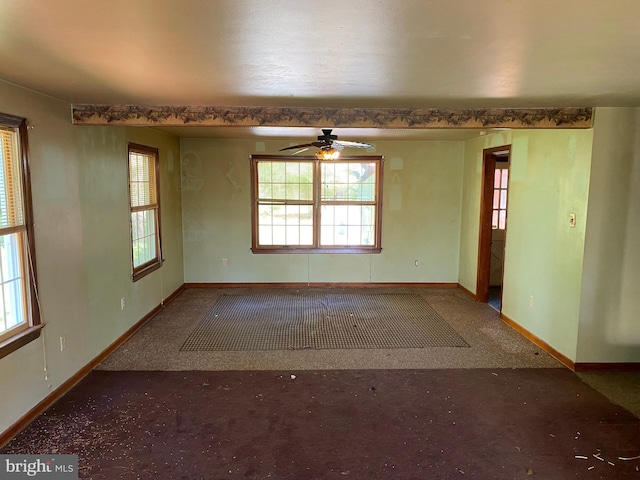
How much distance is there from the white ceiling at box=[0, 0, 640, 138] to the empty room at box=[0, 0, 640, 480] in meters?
0.02

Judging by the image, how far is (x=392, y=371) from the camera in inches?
144

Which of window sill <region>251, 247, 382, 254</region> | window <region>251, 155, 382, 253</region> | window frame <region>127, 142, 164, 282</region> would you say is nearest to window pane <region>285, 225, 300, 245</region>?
window <region>251, 155, 382, 253</region>

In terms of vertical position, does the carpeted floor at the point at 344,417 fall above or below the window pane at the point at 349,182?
below

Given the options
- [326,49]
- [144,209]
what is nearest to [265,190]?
[144,209]

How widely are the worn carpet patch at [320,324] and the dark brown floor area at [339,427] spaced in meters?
0.67

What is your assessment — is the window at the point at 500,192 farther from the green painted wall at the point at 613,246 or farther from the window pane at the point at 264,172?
the window pane at the point at 264,172

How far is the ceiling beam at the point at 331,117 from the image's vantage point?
3.36 metres

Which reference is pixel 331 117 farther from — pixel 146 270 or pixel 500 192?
pixel 500 192

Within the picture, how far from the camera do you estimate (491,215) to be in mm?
5668

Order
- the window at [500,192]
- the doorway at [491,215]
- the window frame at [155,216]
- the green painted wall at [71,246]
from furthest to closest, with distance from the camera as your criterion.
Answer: the window at [500,192] < the doorway at [491,215] < the window frame at [155,216] < the green painted wall at [71,246]

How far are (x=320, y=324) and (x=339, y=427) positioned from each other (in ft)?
6.89

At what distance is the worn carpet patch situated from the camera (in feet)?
14.0

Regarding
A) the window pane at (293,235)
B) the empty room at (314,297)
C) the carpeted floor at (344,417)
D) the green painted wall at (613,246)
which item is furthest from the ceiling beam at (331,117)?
the window pane at (293,235)

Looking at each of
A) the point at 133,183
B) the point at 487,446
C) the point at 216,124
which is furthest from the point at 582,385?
the point at 133,183
